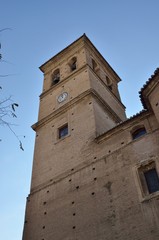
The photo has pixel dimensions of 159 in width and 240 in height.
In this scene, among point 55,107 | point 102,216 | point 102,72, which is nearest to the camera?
point 102,216

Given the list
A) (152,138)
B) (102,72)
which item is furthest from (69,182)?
(102,72)

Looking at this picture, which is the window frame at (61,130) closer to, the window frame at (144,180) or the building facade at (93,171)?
the building facade at (93,171)

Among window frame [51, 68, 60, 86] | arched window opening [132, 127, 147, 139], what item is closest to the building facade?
arched window opening [132, 127, 147, 139]

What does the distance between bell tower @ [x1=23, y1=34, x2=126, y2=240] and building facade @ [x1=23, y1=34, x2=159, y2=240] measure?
0.17 feet

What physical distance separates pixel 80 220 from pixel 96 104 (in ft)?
21.4

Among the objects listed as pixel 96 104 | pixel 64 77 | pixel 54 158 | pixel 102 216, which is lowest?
pixel 102 216

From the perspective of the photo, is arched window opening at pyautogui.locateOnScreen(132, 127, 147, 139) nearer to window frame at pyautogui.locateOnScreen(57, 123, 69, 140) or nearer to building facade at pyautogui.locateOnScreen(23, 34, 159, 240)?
building facade at pyautogui.locateOnScreen(23, 34, 159, 240)

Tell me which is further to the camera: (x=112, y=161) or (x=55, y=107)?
(x=55, y=107)

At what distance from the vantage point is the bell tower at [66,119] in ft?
41.1

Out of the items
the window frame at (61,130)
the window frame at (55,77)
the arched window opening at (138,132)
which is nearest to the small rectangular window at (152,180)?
the arched window opening at (138,132)

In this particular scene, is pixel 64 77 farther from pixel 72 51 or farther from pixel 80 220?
pixel 80 220

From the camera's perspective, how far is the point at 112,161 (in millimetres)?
11422

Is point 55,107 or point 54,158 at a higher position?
point 55,107

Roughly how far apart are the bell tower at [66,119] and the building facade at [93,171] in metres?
0.05
